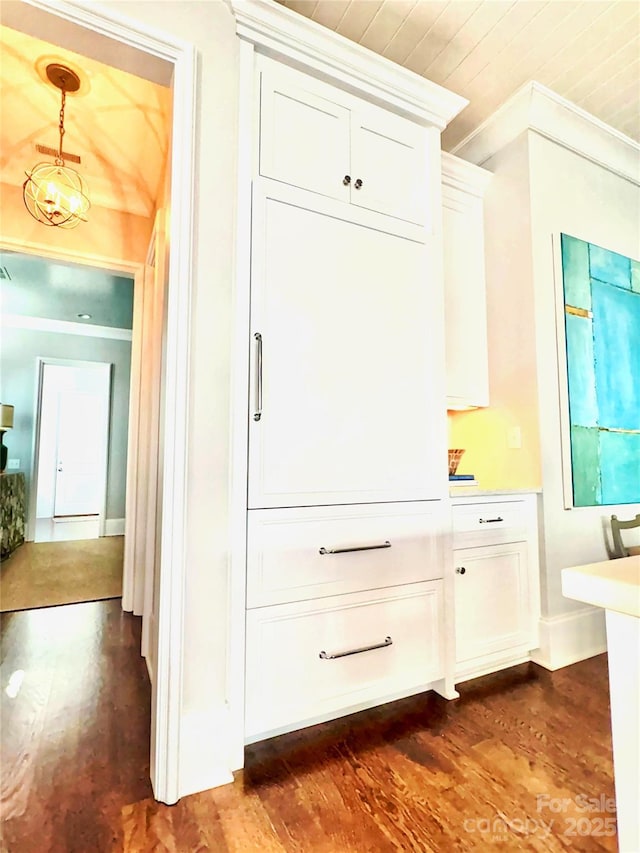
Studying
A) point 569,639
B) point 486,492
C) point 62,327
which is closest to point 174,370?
point 486,492

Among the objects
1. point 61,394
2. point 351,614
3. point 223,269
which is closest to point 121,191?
point 223,269

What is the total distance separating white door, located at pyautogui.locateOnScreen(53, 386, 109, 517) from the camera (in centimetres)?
712

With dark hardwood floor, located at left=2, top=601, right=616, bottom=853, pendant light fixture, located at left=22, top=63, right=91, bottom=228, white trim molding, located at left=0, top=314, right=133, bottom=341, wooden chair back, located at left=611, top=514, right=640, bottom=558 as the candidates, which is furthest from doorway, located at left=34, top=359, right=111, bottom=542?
wooden chair back, located at left=611, top=514, right=640, bottom=558

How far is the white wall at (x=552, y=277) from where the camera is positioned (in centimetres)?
219

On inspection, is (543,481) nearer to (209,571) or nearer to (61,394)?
(209,571)

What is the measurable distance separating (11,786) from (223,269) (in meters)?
1.71

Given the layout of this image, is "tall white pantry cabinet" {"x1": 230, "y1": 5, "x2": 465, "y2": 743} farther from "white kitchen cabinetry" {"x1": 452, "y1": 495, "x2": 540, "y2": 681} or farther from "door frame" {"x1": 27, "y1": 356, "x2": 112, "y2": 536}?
"door frame" {"x1": 27, "y1": 356, "x2": 112, "y2": 536}

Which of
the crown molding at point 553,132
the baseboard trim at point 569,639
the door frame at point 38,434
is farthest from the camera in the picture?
the door frame at point 38,434

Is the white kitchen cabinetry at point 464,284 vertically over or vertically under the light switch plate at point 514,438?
over

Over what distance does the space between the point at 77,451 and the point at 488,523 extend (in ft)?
23.8

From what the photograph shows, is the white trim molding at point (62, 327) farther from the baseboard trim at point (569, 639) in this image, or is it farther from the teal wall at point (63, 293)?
the baseboard trim at point (569, 639)

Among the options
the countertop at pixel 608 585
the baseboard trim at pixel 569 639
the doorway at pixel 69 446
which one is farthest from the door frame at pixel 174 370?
the doorway at pixel 69 446

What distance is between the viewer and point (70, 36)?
1.37 m

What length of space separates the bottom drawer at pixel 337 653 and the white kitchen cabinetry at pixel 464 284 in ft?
3.84
